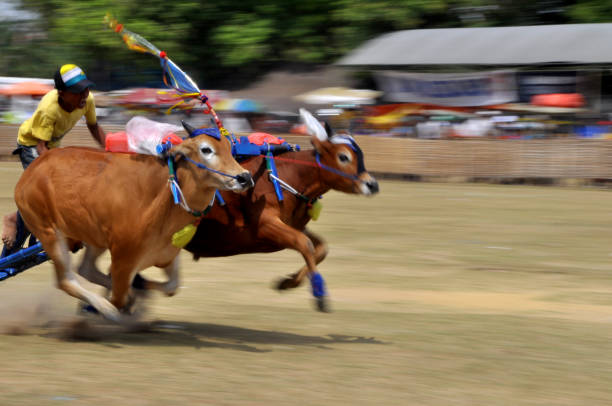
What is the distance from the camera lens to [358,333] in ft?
26.5

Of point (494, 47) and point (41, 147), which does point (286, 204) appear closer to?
point (41, 147)

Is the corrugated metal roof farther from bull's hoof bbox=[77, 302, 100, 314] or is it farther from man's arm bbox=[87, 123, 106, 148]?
bull's hoof bbox=[77, 302, 100, 314]

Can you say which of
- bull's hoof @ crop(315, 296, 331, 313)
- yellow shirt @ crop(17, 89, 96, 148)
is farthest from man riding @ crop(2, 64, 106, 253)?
bull's hoof @ crop(315, 296, 331, 313)

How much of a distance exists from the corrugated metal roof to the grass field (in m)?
12.5

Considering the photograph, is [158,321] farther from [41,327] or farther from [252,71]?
[252,71]

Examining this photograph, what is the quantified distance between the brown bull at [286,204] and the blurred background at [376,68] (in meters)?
10.2

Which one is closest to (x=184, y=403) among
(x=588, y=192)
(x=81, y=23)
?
(x=588, y=192)

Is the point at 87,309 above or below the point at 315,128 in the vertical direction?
below

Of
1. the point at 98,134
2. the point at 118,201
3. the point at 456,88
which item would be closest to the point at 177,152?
the point at 118,201

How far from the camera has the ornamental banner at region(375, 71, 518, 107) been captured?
2658cm

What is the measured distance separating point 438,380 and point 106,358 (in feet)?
7.79

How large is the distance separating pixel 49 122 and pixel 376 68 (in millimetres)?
22531

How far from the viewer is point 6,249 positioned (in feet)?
26.8

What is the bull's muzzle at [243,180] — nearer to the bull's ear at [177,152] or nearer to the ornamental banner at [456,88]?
Result: the bull's ear at [177,152]
